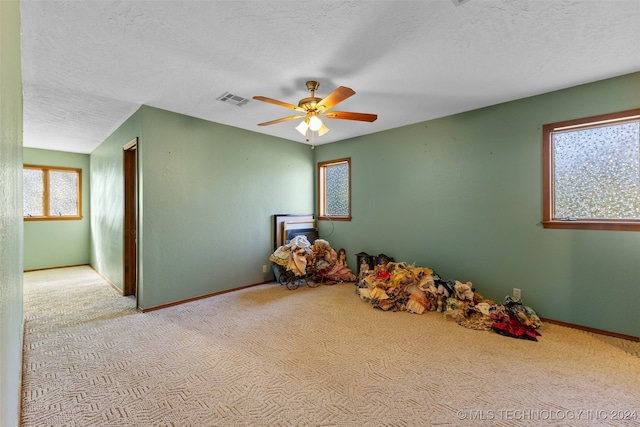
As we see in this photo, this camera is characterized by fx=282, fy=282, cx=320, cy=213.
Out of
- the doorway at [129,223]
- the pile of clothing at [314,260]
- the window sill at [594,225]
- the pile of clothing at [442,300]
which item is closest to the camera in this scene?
the window sill at [594,225]

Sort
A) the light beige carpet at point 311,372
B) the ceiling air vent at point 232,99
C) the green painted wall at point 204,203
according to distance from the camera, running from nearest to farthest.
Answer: the light beige carpet at point 311,372
the ceiling air vent at point 232,99
the green painted wall at point 204,203

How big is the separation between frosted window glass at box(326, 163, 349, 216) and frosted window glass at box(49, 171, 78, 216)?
18.0 ft

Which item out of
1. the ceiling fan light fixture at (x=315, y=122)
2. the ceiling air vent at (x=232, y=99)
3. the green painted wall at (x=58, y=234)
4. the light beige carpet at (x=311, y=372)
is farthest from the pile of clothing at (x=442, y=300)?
the green painted wall at (x=58, y=234)

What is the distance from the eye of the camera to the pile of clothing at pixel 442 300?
2941mm

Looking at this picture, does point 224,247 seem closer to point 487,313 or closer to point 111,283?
point 111,283

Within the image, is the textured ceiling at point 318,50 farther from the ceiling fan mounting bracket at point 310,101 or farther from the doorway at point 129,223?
the doorway at point 129,223

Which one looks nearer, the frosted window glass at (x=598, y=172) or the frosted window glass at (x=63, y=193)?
the frosted window glass at (x=598, y=172)

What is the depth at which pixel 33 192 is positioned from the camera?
557 centimetres

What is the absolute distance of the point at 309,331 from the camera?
2881 millimetres

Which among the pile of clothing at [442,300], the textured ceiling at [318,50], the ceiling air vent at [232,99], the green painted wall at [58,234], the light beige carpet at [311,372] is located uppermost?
the ceiling air vent at [232,99]

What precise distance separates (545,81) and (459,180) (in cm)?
135

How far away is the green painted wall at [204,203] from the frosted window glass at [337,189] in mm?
805

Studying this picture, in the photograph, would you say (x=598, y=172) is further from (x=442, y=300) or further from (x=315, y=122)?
(x=315, y=122)

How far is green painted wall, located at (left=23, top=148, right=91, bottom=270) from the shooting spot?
5527mm
